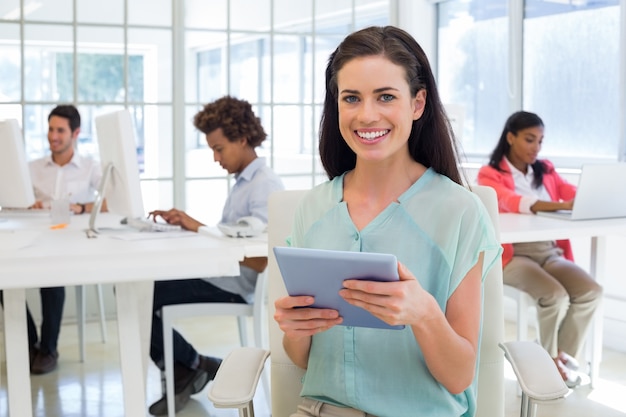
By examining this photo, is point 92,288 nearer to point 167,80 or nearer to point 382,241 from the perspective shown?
point 167,80

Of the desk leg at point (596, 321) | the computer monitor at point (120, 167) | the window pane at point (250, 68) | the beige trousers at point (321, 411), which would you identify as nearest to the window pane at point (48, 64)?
the window pane at point (250, 68)

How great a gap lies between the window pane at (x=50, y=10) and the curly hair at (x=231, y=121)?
5.71 ft

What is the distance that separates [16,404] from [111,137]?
1.02 meters

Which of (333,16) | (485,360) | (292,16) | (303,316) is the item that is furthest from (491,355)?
(333,16)

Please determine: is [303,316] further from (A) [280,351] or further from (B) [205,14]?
(B) [205,14]

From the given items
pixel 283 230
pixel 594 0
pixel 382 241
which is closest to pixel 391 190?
pixel 382 241

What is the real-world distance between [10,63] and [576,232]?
10.1 ft

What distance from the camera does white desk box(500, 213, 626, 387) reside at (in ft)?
10.3

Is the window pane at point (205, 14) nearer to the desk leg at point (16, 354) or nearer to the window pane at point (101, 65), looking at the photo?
the window pane at point (101, 65)

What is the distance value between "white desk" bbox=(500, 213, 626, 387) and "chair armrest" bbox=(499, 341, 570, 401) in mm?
1442

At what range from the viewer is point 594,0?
4.50 meters

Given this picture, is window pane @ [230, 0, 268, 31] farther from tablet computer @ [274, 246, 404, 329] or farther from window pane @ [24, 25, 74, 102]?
tablet computer @ [274, 246, 404, 329]

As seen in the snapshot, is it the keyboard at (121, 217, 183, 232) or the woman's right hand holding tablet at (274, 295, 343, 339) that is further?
the keyboard at (121, 217, 183, 232)

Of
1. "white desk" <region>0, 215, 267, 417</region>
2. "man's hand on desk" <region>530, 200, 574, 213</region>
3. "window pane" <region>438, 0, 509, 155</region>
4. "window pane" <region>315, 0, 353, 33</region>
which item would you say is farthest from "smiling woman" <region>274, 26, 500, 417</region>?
"window pane" <region>315, 0, 353, 33</region>
